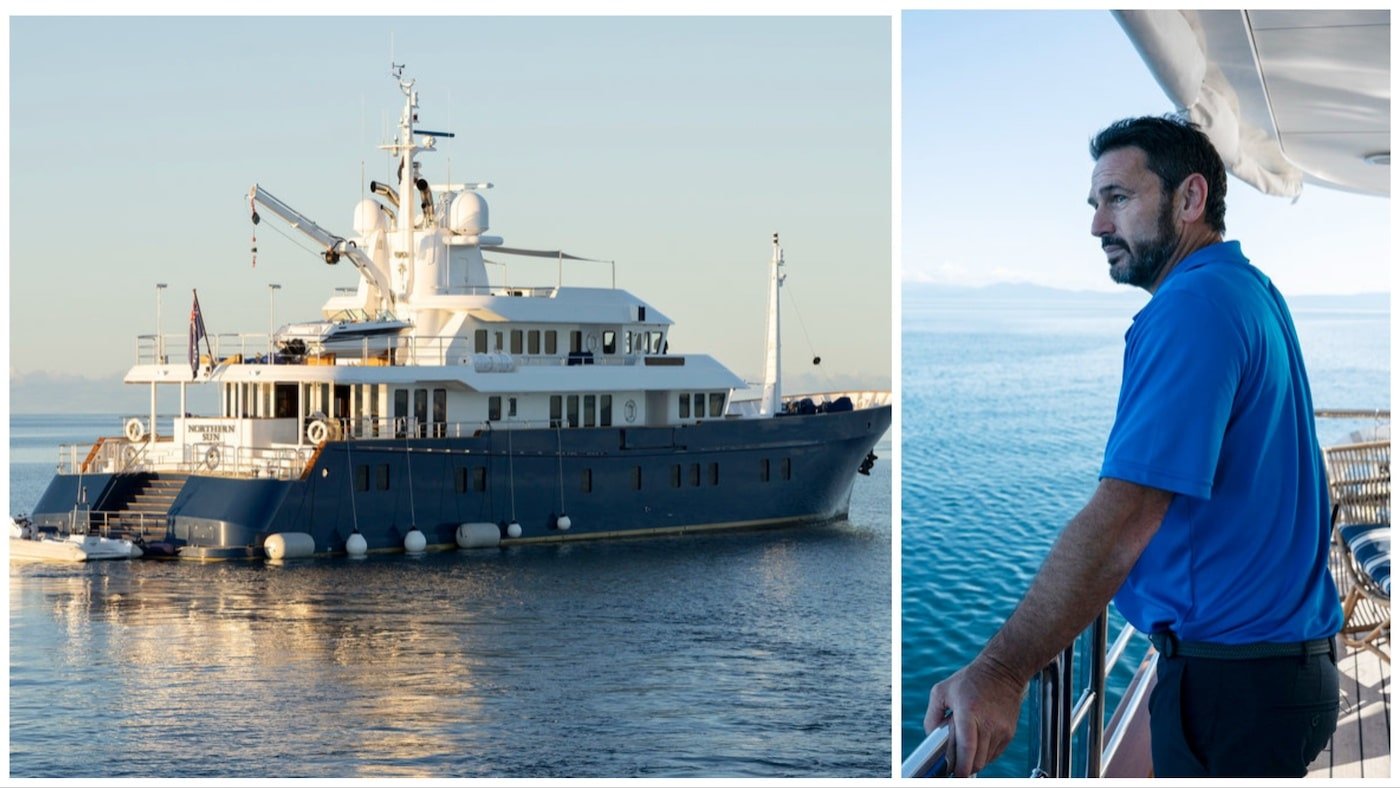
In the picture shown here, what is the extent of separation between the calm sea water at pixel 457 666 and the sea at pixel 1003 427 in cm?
81

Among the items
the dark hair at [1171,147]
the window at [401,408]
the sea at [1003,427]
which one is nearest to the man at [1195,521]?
the dark hair at [1171,147]

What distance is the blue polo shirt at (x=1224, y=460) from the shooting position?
154cm

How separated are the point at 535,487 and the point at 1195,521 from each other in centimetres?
1613

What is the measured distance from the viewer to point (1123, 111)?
162 feet

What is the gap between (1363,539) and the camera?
3.92 metres

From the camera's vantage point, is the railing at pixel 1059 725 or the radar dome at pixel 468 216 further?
the radar dome at pixel 468 216

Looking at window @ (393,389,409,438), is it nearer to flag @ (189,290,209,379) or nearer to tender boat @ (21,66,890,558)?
tender boat @ (21,66,890,558)

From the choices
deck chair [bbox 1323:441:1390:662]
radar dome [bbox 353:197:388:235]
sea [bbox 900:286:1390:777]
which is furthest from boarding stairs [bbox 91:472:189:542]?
deck chair [bbox 1323:441:1390:662]

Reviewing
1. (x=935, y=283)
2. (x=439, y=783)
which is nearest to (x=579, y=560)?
(x=439, y=783)

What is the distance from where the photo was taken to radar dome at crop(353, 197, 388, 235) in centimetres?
2106

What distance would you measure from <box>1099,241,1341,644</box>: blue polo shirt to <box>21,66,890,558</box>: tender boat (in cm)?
1479

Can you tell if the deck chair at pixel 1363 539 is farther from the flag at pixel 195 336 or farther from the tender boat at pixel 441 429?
the flag at pixel 195 336

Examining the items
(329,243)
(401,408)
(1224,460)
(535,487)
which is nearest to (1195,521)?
(1224,460)

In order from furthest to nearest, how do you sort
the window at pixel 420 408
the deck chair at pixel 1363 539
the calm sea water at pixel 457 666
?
the window at pixel 420 408 → the calm sea water at pixel 457 666 → the deck chair at pixel 1363 539
